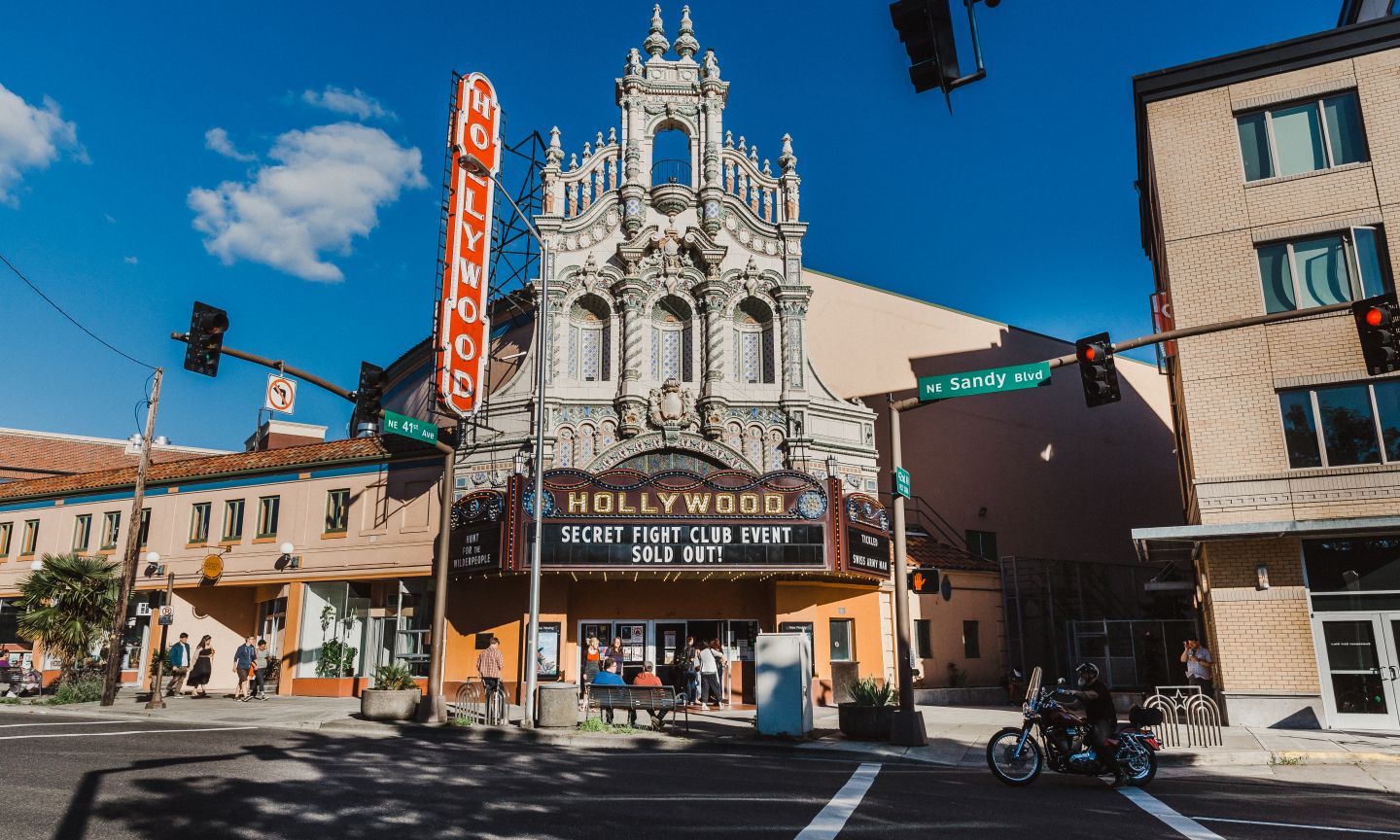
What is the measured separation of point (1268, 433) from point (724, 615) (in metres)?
14.5

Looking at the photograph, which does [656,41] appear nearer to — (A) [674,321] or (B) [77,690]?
(A) [674,321]

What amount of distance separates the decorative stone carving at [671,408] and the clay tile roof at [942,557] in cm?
823

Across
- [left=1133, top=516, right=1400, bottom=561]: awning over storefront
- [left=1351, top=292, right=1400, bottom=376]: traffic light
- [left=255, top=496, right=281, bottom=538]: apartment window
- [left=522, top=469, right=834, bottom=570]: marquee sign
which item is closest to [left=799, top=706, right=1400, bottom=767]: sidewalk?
[left=1133, top=516, right=1400, bottom=561]: awning over storefront

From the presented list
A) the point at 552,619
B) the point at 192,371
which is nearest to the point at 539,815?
the point at 192,371

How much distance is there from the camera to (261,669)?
2914 cm

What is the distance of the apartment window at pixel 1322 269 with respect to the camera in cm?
2134

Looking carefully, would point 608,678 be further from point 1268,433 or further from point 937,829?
point 1268,433

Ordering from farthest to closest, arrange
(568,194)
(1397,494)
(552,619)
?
(568,194)
(552,619)
(1397,494)

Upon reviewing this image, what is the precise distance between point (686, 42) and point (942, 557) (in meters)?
18.9

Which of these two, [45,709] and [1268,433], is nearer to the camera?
[1268,433]

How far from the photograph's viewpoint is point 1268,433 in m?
21.1

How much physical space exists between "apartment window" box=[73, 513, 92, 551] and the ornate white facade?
58.1 feet

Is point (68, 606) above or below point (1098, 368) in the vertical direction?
below

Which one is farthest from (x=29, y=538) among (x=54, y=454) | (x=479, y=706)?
(x=479, y=706)
